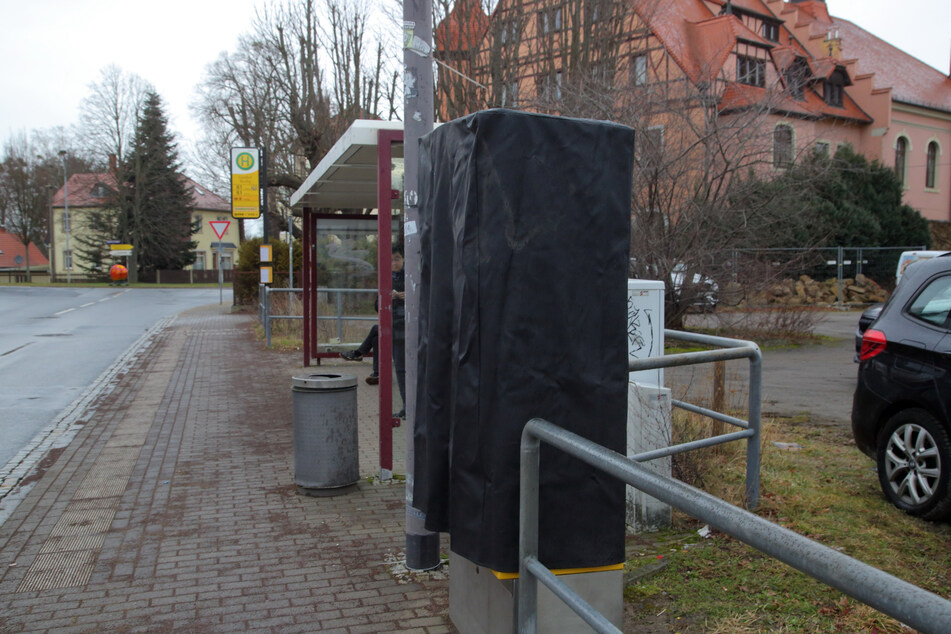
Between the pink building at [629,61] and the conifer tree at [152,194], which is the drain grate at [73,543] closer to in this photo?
the pink building at [629,61]

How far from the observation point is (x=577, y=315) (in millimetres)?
2768

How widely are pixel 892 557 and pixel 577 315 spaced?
2781 millimetres

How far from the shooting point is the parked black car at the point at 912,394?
4852mm

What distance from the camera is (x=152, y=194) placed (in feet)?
198

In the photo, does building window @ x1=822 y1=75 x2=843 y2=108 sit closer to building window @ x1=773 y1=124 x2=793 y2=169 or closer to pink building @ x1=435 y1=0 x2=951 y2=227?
pink building @ x1=435 y1=0 x2=951 y2=227

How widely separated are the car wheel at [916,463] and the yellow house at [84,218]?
2019 inches

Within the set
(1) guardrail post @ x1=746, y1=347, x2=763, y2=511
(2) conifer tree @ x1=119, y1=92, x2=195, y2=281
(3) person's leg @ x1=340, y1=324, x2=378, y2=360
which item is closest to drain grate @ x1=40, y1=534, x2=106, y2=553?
(1) guardrail post @ x1=746, y1=347, x2=763, y2=511

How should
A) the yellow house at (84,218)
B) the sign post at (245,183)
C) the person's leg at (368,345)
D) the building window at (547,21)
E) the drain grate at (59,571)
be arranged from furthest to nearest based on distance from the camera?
the yellow house at (84,218), the building window at (547,21), the sign post at (245,183), the person's leg at (368,345), the drain grate at (59,571)

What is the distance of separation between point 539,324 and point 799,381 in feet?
33.1

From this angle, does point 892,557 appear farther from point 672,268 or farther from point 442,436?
point 672,268

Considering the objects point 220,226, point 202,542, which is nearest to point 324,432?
point 202,542

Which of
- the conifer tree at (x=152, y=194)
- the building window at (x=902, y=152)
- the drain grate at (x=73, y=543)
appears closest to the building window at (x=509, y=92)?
the drain grate at (x=73, y=543)

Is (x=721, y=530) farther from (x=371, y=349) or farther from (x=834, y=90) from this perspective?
(x=834, y=90)

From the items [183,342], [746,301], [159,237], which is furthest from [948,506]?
[159,237]
